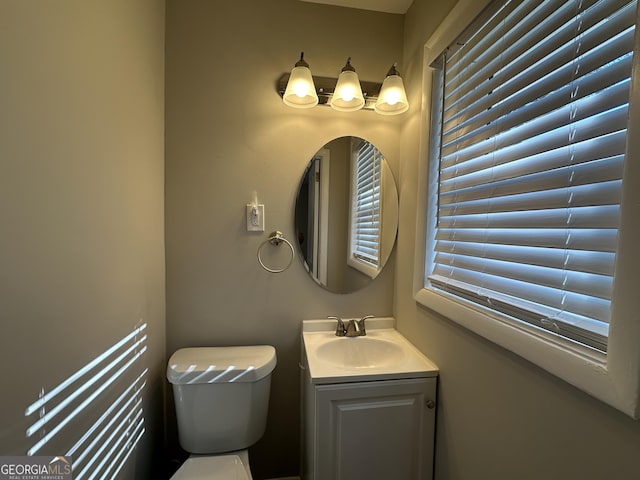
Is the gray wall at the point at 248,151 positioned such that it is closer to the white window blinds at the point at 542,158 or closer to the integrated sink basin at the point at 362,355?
the integrated sink basin at the point at 362,355

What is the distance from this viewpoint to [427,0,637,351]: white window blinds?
24.2 inches

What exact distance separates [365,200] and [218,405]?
3.87 feet

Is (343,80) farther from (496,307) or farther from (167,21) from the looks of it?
(496,307)

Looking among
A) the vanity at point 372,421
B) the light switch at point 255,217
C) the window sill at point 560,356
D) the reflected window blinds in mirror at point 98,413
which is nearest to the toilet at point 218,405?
the reflected window blinds in mirror at point 98,413

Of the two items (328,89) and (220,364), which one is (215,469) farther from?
(328,89)

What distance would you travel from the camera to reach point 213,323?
149 cm

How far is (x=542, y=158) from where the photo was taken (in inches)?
29.9

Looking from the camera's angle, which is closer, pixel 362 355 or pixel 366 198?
pixel 362 355

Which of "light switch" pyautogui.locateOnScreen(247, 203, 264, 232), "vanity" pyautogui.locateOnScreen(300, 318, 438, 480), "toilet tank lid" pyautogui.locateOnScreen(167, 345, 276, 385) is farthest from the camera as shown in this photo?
"light switch" pyautogui.locateOnScreen(247, 203, 264, 232)

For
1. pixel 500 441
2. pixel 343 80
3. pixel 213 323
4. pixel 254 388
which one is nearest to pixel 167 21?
pixel 343 80

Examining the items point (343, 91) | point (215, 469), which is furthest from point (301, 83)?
point (215, 469)

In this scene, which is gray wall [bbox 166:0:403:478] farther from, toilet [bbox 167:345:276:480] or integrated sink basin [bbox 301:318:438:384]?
toilet [bbox 167:345:276:480]

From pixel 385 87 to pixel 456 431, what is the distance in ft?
4.84

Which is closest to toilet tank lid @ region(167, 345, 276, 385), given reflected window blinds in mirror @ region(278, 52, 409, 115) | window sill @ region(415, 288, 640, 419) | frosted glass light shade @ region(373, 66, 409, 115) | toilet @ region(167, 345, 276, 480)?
toilet @ region(167, 345, 276, 480)
